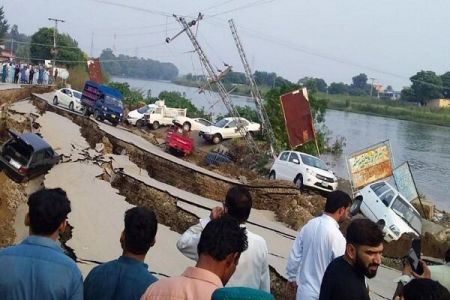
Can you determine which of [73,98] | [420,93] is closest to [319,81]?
[420,93]

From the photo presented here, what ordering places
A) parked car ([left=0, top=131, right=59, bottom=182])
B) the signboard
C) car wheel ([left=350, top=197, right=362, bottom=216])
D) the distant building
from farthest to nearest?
1. the distant building
2. the signboard
3. car wheel ([left=350, top=197, right=362, bottom=216])
4. parked car ([left=0, top=131, right=59, bottom=182])

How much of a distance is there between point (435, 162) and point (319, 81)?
9592cm

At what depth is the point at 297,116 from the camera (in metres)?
26.9

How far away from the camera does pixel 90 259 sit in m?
8.03

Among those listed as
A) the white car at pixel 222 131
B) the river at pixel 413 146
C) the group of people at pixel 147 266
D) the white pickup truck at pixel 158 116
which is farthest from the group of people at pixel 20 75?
the group of people at pixel 147 266

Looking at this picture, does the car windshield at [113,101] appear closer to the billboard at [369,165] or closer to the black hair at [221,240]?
the billboard at [369,165]

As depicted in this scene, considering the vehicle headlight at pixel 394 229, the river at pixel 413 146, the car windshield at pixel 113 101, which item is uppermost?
the car windshield at pixel 113 101

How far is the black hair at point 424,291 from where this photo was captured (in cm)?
270

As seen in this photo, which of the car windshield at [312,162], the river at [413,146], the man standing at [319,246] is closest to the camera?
the man standing at [319,246]

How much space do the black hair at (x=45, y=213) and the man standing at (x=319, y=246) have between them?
219 centimetres

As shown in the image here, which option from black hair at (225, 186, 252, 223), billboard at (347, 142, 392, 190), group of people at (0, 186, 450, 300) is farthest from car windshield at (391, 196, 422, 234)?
black hair at (225, 186, 252, 223)

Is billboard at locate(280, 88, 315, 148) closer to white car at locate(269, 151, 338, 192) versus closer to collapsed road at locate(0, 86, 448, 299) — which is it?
white car at locate(269, 151, 338, 192)

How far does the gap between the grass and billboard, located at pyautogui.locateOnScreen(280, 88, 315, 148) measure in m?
44.7

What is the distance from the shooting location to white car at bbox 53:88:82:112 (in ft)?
102
